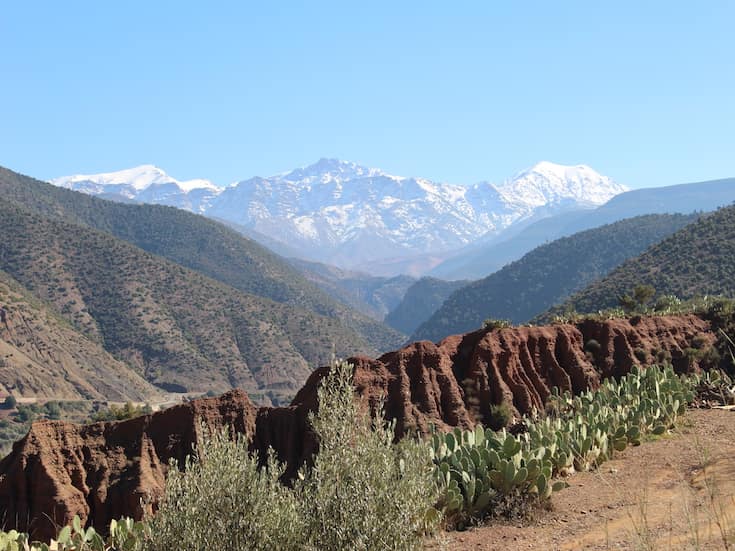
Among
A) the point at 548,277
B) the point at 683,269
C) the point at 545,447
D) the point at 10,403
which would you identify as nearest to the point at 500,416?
the point at 545,447

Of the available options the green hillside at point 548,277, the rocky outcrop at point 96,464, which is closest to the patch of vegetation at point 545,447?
the rocky outcrop at point 96,464

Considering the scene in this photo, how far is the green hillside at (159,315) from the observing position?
349 feet

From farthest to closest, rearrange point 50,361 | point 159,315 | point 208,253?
point 208,253, point 159,315, point 50,361

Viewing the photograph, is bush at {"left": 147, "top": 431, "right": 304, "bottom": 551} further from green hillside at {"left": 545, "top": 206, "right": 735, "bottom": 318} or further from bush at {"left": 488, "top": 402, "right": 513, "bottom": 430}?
green hillside at {"left": 545, "top": 206, "right": 735, "bottom": 318}

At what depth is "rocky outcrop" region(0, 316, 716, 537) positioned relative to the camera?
61.0ft

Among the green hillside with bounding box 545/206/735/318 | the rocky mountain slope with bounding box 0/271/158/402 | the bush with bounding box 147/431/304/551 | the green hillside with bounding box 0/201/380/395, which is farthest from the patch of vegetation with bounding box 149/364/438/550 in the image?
the green hillside with bounding box 0/201/380/395

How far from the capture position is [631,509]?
1145 cm

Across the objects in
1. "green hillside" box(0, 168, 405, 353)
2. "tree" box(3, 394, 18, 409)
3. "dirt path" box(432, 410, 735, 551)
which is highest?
"green hillside" box(0, 168, 405, 353)

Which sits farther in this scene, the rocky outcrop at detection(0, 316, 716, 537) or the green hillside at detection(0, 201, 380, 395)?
the green hillside at detection(0, 201, 380, 395)

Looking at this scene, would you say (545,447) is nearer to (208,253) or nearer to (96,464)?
(96,464)

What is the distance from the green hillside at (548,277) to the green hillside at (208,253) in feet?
53.1

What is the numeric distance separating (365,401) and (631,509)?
951 cm

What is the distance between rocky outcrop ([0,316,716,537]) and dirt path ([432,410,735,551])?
22.7 ft

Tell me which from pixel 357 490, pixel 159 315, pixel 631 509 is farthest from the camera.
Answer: pixel 159 315
